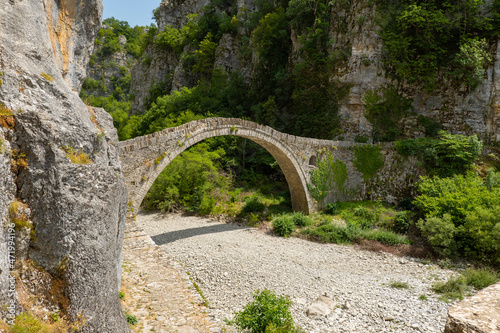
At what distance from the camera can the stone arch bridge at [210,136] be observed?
9789mm

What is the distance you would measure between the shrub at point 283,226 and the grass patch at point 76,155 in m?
11.6

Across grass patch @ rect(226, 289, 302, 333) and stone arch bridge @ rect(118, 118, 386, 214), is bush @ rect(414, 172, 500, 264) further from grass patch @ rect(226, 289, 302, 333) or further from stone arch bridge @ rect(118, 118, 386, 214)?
grass patch @ rect(226, 289, 302, 333)

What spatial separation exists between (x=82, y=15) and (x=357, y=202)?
16.1 m

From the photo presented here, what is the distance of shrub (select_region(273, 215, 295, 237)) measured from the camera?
1437 cm

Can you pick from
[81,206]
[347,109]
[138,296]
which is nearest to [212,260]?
[138,296]

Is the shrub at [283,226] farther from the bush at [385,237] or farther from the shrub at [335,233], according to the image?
the bush at [385,237]

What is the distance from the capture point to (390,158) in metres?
17.4

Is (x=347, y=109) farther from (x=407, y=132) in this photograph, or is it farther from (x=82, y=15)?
(x=82, y=15)

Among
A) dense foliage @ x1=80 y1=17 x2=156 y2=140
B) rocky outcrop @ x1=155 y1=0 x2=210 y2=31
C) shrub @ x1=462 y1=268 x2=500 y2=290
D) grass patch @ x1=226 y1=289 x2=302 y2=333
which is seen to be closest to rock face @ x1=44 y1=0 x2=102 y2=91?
grass patch @ x1=226 y1=289 x2=302 y2=333

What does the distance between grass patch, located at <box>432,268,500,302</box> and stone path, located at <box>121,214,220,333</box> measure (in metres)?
7.42

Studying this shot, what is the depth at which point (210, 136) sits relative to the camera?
39.4 feet

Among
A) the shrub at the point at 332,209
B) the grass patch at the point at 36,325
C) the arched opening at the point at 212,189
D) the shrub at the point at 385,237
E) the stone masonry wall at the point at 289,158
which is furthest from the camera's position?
the arched opening at the point at 212,189

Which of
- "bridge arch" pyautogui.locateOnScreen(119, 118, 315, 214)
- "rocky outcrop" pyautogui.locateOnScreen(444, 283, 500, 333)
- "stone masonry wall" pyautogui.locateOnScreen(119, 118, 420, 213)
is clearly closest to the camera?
"rocky outcrop" pyautogui.locateOnScreen(444, 283, 500, 333)

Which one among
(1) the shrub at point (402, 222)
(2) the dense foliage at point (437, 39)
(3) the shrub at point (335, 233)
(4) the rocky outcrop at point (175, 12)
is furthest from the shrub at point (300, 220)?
(4) the rocky outcrop at point (175, 12)
